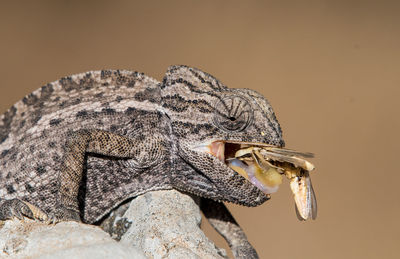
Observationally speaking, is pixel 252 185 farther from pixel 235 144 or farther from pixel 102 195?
pixel 102 195

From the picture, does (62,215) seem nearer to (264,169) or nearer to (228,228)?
(264,169)

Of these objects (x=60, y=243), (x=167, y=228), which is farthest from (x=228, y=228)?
(x=60, y=243)

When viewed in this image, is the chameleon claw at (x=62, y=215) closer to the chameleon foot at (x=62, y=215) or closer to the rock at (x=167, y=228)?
the chameleon foot at (x=62, y=215)

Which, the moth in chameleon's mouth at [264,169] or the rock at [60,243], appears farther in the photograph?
the moth in chameleon's mouth at [264,169]

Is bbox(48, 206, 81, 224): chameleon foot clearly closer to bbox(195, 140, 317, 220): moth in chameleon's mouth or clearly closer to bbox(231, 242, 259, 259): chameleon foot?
bbox(195, 140, 317, 220): moth in chameleon's mouth

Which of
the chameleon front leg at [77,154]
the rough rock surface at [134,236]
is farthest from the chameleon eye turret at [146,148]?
the rough rock surface at [134,236]

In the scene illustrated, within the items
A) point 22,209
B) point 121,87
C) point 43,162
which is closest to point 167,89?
point 121,87

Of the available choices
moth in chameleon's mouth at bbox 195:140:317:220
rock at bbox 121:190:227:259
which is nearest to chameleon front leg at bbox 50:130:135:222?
rock at bbox 121:190:227:259
